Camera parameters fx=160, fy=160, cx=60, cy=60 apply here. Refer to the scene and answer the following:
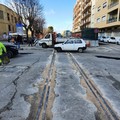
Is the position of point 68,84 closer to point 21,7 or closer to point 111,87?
point 111,87

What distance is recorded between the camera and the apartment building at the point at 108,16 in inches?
1526

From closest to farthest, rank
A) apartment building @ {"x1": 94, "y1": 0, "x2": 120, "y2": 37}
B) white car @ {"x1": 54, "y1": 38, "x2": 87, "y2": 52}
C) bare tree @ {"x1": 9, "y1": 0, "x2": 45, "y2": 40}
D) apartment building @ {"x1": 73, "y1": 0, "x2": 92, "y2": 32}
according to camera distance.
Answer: white car @ {"x1": 54, "y1": 38, "x2": 87, "y2": 52}
bare tree @ {"x1": 9, "y1": 0, "x2": 45, "y2": 40}
apartment building @ {"x1": 94, "y1": 0, "x2": 120, "y2": 37}
apartment building @ {"x1": 73, "y1": 0, "x2": 92, "y2": 32}

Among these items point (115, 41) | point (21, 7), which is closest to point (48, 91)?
point (21, 7)

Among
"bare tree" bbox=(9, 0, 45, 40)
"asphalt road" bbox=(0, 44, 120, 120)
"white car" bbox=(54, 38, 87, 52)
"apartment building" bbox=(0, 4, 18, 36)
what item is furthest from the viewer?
"apartment building" bbox=(0, 4, 18, 36)

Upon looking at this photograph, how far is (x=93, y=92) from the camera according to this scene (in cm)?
571

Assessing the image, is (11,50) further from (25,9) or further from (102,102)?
(25,9)

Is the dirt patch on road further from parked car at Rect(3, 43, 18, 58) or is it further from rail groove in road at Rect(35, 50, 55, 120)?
parked car at Rect(3, 43, 18, 58)

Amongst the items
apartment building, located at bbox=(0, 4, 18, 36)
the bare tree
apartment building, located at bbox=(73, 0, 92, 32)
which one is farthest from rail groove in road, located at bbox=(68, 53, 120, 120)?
apartment building, located at bbox=(73, 0, 92, 32)

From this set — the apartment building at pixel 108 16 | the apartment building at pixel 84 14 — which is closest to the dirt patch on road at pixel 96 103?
the apartment building at pixel 108 16

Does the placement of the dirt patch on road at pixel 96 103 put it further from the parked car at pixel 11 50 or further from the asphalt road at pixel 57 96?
the parked car at pixel 11 50

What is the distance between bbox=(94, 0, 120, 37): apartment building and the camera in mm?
38772

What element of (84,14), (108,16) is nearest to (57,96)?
(108,16)

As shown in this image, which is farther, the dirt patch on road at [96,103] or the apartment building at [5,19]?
the apartment building at [5,19]

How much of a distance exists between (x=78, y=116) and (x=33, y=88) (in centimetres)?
253
